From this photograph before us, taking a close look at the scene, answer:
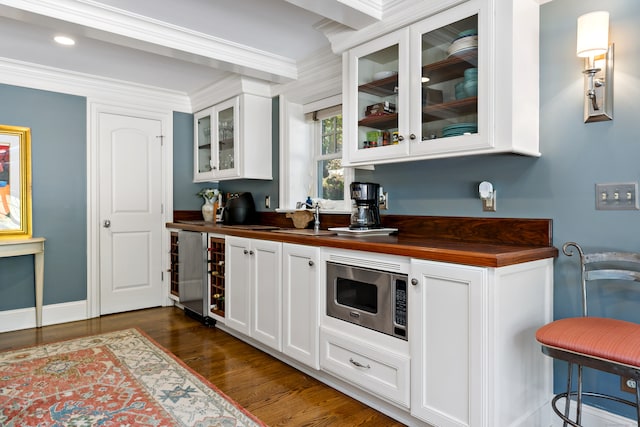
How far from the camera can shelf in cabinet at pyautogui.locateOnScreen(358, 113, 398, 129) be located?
92.7 inches

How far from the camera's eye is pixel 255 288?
9.76ft

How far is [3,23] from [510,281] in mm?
3462

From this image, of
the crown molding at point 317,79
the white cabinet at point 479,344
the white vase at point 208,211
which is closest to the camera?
the white cabinet at point 479,344

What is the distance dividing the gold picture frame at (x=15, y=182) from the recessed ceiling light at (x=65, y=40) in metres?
1.05

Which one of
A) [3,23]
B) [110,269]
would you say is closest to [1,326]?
[110,269]

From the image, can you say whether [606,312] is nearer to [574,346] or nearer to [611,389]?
[611,389]

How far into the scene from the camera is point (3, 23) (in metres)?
2.76

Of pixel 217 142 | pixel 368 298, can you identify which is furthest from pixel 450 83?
pixel 217 142

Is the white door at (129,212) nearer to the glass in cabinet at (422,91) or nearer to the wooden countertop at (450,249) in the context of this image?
the wooden countertop at (450,249)

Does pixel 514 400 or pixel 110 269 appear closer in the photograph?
pixel 514 400

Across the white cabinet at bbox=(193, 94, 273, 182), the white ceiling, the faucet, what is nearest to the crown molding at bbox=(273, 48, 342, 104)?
the white ceiling

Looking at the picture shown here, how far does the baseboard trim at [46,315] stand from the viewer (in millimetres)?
3600

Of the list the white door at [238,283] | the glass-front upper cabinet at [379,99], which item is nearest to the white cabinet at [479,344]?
the glass-front upper cabinet at [379,99]

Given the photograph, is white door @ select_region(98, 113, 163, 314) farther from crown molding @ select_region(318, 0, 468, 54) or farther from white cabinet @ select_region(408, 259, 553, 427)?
white cabinet @ select_region(408, 259, 553, 427)
